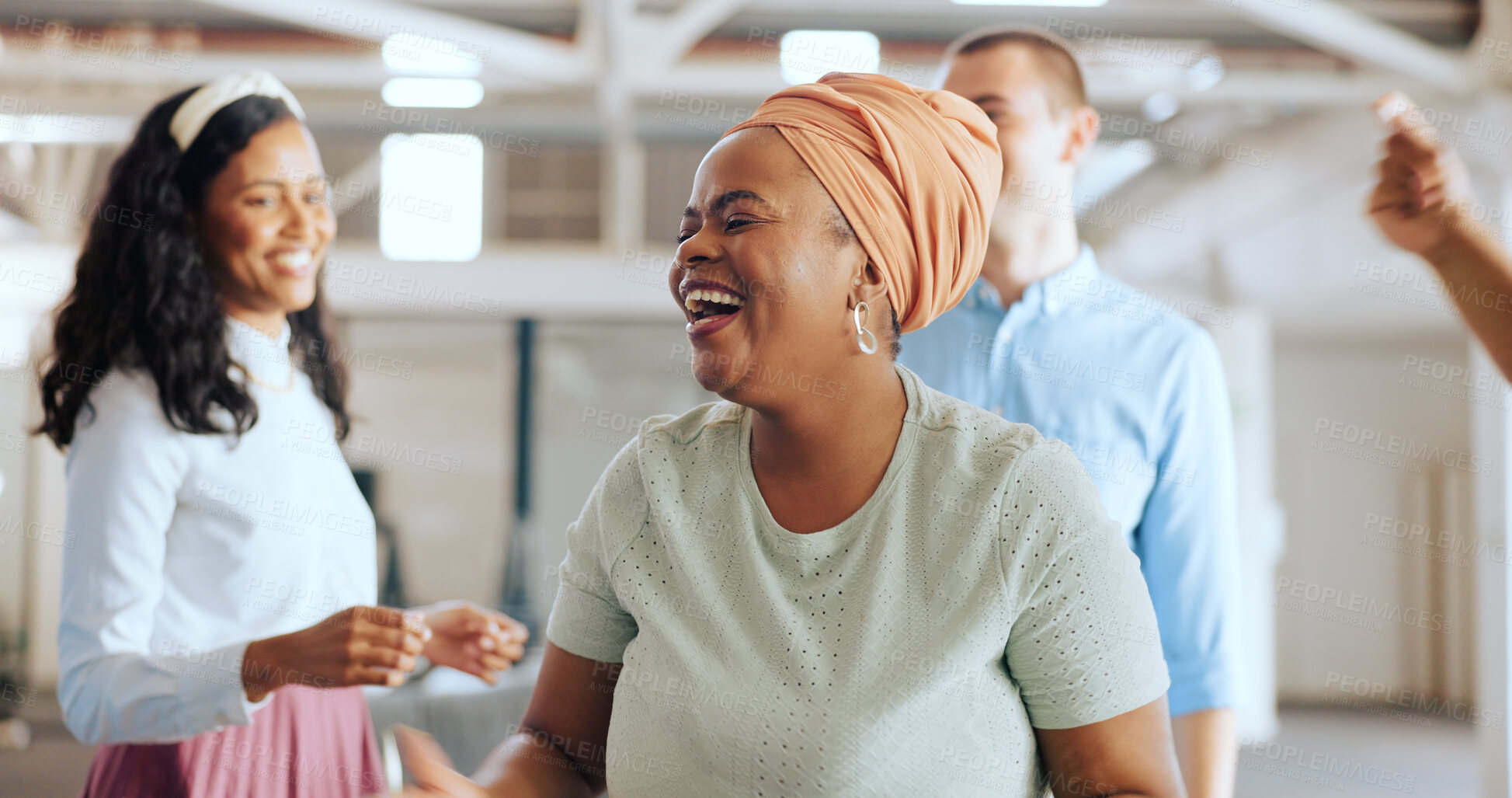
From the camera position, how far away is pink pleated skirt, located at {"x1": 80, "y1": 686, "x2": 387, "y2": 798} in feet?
5.17

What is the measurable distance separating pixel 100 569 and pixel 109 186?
588 mm

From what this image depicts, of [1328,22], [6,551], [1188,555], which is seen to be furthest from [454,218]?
[1188,555]

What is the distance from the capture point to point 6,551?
193 inches

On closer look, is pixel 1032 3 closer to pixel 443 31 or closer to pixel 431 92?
pixel 443 31

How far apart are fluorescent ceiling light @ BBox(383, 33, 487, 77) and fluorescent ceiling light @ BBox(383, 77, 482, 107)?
0.20 feet

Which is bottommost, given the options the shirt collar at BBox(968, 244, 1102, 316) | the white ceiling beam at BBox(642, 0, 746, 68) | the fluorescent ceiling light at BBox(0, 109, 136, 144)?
the shirt collar at BBox(968, 244, 1102, 316)

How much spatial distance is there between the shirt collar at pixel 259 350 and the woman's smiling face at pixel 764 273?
792 millimetres

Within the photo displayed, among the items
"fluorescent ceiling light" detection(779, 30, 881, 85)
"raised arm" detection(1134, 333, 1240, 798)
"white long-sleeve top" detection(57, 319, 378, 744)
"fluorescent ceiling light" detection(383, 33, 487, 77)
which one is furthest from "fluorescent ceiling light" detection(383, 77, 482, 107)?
"raised arm" detection(1134, 333, 1240, 798)

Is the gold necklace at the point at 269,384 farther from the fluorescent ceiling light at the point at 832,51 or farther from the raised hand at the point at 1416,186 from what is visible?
the fluorescent ceiling light at the point at 832,51

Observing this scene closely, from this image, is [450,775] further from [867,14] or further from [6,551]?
[6,551]

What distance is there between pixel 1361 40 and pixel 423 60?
4.27m

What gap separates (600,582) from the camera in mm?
1372

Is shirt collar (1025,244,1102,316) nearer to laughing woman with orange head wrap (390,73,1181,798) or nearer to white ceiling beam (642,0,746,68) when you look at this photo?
laughing woman with orange head wrap (390,73,1181,798)

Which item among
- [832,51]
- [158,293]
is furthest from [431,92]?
[158,293]
